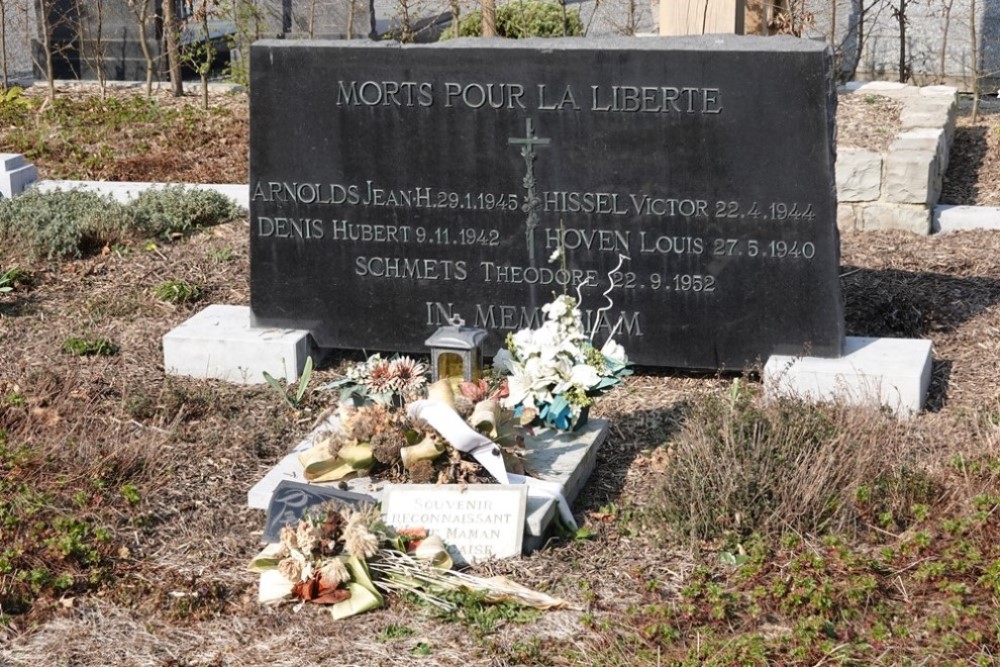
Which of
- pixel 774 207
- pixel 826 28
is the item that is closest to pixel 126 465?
pixel 774 207

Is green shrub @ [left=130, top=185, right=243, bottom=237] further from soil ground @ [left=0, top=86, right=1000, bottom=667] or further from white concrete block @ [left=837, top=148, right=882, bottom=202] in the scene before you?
white concrete block @ [left=837, top=148, right=882, bottom=202]

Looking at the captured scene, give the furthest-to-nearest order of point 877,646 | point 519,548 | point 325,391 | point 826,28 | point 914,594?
point 826,28 < point 325,391 < point 519,548 < point 914,594 < point 877,646

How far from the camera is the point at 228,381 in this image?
6.54 m

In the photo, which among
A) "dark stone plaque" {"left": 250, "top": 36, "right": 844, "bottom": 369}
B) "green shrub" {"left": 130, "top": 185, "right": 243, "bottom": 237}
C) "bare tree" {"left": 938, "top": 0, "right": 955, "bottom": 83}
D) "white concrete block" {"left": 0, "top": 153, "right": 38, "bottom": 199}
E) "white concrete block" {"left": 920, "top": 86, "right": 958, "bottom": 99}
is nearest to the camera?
"dark stone plaque" {"left": 250, "top": 36, "right": 844, "bottom": 369}

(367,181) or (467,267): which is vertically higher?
(367,181)

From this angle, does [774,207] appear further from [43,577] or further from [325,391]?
[43,577]

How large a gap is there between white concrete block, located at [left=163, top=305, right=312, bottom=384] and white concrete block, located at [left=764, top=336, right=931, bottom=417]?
2.26 metres

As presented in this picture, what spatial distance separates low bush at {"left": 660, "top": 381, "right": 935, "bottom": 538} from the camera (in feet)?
15.4

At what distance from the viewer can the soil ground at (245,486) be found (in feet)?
13.6

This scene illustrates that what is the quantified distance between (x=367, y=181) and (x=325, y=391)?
101 centimetres

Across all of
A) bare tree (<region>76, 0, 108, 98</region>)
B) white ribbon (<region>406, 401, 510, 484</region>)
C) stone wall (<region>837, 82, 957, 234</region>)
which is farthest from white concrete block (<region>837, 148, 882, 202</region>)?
bare tree (<region>76, 0, 108, 98</region>)

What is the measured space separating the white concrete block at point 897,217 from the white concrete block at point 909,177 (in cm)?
5

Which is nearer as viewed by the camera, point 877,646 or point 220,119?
point 877,646

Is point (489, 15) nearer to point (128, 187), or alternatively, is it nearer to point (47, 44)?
point (128, 187)
